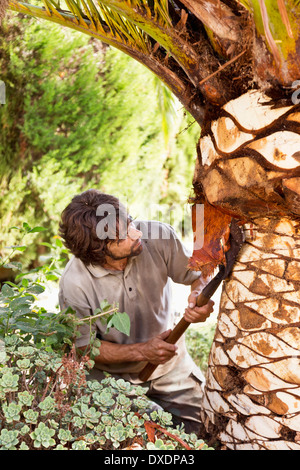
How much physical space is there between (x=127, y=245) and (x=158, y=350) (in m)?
0.58

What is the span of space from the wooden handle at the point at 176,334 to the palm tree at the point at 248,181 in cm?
21

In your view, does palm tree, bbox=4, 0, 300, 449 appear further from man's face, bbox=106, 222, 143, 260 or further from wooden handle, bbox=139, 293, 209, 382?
man's face, bbox=106, 222, 143, 260

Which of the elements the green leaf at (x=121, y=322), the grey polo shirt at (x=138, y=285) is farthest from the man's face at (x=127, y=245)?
the green leaf at (x=121, y=322)

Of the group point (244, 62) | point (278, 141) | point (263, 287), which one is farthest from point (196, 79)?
point (263, 287)

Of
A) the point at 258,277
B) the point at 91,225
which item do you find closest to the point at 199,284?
the point at 91,225

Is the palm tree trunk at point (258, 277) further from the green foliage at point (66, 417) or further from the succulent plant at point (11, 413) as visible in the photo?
the succulent plant at point (11, 413)

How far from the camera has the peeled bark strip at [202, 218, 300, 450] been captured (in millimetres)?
1765

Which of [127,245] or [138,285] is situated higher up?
[127,245]

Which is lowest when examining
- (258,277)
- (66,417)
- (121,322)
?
(66,417)

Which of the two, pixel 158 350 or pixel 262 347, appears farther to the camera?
pixel 158 350

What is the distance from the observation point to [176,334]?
2463mm

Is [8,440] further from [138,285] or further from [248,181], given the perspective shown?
[138,285]

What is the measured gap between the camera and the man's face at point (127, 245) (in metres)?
2.71

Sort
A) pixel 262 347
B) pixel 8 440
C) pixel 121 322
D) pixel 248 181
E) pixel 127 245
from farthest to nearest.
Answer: pixel 127 245
pixel 121 322
pixel 262 347
pixel 248 181
pixel 8 440
